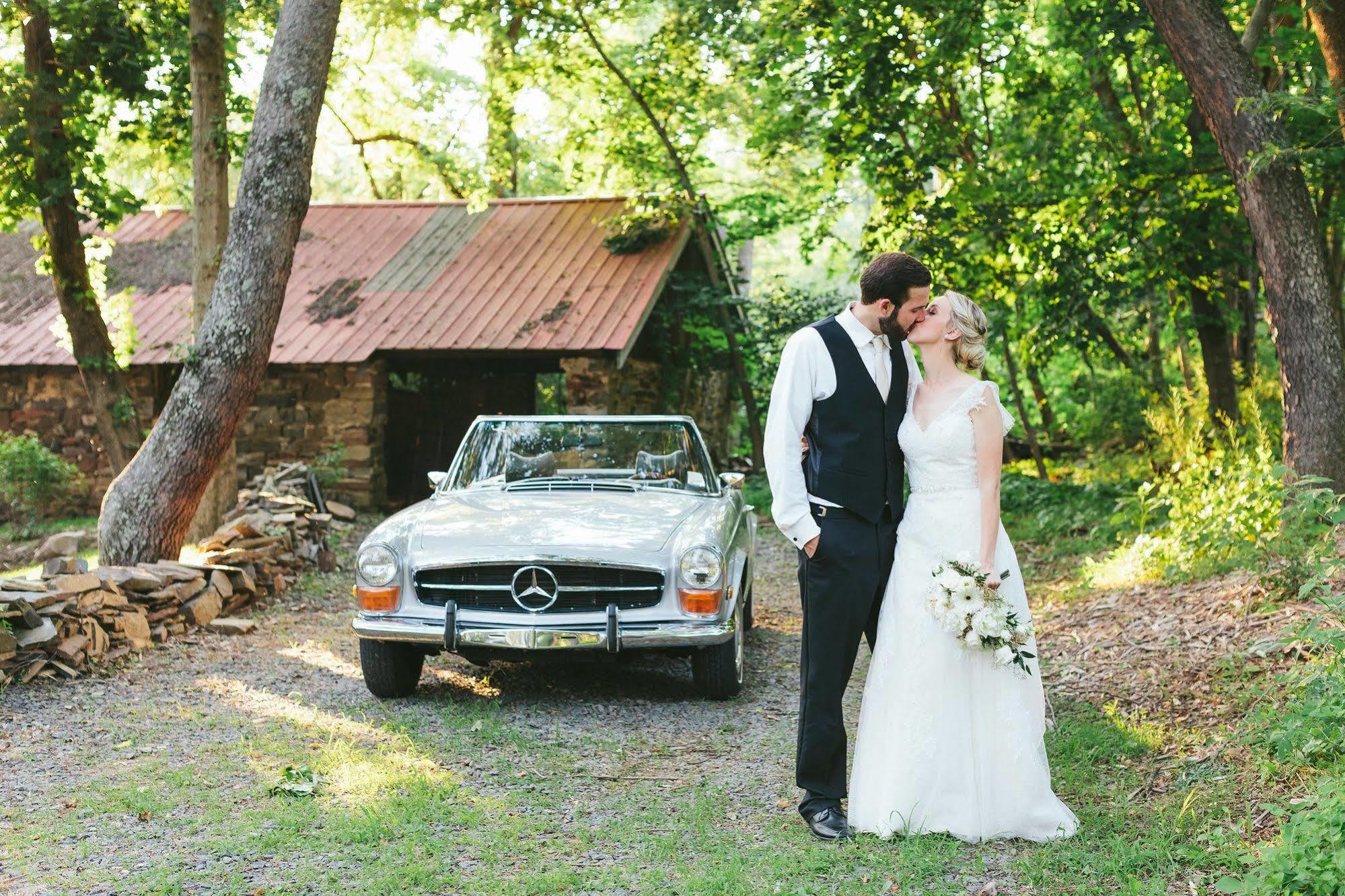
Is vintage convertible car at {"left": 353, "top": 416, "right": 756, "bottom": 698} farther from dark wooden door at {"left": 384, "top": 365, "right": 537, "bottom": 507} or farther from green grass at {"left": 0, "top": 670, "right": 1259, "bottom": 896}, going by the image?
dark wooden door at {"left": 384, "top": 365, "right": 537, "bottom": 507}

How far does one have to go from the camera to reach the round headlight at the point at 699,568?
6.04m

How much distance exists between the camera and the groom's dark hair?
421cm

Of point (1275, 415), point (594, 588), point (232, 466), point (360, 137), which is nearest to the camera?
point (594, 588)

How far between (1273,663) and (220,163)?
1017 centimetres

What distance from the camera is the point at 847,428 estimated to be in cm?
423

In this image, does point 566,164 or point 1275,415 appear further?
point 566,164

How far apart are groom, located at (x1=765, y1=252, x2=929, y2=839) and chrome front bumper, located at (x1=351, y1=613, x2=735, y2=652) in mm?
1750

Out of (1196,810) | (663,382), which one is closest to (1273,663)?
(1196,810)

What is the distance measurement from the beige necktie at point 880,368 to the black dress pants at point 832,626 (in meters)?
0.51

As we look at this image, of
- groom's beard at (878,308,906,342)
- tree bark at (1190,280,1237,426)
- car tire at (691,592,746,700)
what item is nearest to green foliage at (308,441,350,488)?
car tire at (691,592,746,700)

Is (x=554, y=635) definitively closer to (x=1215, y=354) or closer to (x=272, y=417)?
(x=1215, y=354)

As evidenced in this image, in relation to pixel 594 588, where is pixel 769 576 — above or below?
below

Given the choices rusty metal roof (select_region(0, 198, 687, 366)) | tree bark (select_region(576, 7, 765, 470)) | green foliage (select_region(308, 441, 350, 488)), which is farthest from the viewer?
tree bark (select_region(576, 7, 765, 470))

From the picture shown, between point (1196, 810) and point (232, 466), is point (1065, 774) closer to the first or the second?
point (1196, 810)
